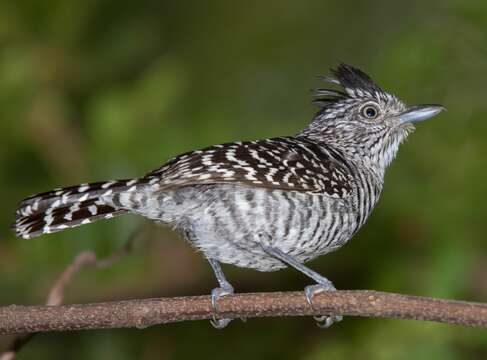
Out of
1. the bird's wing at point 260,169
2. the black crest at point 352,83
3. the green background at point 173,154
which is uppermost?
the black crest at point 352,83

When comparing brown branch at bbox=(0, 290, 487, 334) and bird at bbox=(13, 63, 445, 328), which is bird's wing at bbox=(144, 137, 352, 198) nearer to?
bird at bbox=(13, 63, 445, 328)

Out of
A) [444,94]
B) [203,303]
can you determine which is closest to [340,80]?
[444,94]

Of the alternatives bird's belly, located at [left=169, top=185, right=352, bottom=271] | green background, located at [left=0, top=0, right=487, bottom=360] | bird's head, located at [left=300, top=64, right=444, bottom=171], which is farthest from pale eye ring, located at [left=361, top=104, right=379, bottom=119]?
green background, located at [left=0, top=0, right=487, bottom=360]

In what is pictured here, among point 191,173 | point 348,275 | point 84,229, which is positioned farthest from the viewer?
point 348,275

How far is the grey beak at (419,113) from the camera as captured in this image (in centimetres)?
420

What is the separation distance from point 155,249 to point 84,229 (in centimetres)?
61

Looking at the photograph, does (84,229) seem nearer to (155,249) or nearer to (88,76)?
(155,249)

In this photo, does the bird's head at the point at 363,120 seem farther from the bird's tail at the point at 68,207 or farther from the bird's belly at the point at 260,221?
the bird's tail at the point at 68,207

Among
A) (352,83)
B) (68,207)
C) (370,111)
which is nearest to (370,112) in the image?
(370,111)

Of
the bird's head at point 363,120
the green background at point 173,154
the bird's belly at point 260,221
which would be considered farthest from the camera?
the green background at point 173,154

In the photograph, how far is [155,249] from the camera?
20.5ft

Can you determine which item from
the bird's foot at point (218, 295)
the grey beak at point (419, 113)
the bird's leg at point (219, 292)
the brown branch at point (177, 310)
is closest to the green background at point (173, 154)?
the grey beak at point (419, 113)

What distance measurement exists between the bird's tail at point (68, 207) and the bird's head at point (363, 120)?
1.43 metres

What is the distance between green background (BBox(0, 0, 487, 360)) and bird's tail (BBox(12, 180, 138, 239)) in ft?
6.70
